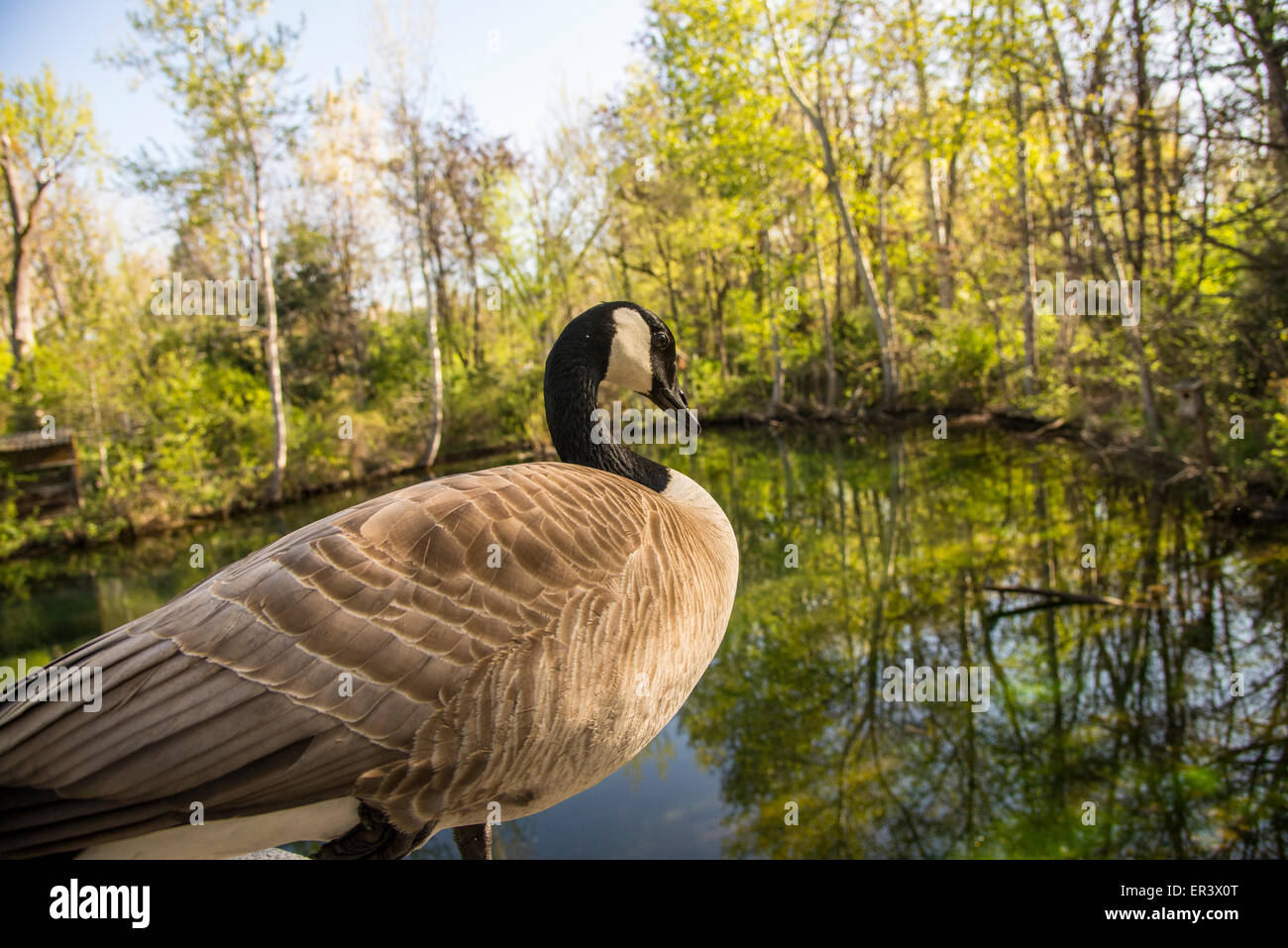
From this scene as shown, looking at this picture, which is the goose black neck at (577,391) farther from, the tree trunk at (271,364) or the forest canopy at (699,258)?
the tree trunk at (271,364)

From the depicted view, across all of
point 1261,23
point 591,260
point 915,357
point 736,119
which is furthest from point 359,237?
point 1261,23

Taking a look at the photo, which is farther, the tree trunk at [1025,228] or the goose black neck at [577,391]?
the tree trunk at [1025,228]

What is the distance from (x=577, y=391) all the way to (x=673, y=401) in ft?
1.29

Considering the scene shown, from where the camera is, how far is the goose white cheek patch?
230cm

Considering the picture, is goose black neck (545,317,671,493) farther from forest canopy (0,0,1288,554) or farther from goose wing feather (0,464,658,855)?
forest canopy (0,0,1288,554)

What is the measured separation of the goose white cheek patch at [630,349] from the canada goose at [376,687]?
631mm

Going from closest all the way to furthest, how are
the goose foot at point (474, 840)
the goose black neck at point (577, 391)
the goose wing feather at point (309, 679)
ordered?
the goose wing feather at point (309, 679)
the goose foot at point (474, 840)
the goose black neck at point (577, 391)

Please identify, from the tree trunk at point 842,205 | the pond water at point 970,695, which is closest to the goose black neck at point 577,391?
the pond water at point 970,695

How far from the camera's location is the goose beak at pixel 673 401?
8.07 ft

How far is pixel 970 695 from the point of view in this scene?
6977 millimetres

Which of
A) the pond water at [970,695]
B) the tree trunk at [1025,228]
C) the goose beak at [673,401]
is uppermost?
the tree trunk at [1025,228]

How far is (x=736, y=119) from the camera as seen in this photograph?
2014 centimetres

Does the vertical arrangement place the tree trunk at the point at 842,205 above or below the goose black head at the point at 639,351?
above

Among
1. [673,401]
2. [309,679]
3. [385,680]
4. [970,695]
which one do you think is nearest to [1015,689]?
[970,695]
